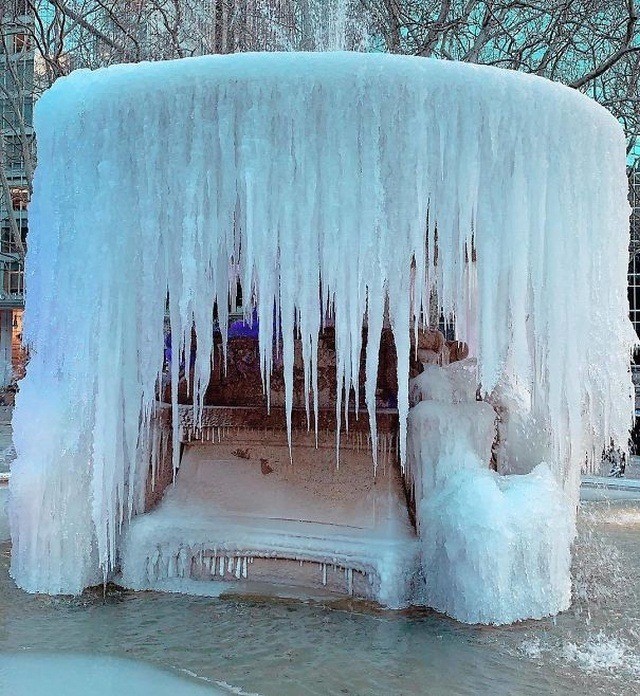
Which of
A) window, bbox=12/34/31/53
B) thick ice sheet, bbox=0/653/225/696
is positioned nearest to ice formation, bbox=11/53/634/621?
thick ice sheet, bbox=0/653/225/696

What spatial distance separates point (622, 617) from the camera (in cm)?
456

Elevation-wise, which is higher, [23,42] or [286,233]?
[23,42]

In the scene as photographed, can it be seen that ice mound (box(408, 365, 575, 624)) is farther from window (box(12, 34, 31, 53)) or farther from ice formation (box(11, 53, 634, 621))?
window (box(12, 34, 31, 53))

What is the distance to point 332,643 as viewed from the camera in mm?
4070

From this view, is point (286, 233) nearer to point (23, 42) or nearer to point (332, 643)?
point (332, 643)

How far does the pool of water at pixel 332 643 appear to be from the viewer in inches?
141

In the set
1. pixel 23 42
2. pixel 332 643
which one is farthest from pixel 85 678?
pixel 23 42

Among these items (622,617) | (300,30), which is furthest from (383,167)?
(300,30)

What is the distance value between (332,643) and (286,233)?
2.27 meters

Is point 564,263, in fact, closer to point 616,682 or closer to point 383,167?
point 383,167

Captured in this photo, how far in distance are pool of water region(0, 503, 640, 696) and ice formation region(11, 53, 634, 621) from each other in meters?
0.28

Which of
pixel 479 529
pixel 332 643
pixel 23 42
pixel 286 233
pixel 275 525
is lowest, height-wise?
pixel 332 643

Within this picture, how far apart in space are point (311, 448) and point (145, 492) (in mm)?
1226

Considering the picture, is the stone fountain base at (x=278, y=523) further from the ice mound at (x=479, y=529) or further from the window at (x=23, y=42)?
the window at (x=23, y=42)
